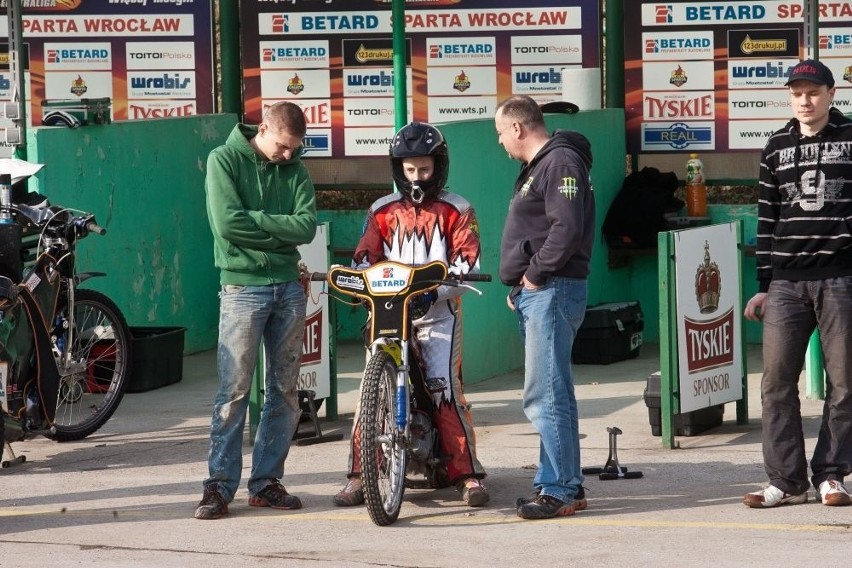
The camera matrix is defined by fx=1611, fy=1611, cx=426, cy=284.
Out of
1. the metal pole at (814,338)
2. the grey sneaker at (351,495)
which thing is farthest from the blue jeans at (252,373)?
the metal pole at (814,338)

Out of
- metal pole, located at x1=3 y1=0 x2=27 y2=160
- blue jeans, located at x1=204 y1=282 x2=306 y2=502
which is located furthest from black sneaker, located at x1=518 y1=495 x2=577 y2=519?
metal pole, located at x1=3 y1=0 x2=27 y2=160

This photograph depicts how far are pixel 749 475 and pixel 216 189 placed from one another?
115 inches

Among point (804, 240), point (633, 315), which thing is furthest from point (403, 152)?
point (633, 315)

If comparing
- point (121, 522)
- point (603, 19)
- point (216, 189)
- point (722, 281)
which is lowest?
point (121, 522)

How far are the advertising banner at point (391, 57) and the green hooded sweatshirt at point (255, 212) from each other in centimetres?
553

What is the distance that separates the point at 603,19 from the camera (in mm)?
12430

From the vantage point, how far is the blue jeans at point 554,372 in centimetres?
690

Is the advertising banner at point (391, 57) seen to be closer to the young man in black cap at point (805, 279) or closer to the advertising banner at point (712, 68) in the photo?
the advertising banner at point (712, 68)

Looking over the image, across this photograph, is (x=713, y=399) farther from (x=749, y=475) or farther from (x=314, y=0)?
(x=314, y=0)

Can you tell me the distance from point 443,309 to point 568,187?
0.94 m

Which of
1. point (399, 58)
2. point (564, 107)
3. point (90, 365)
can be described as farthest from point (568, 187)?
point (564, 107)

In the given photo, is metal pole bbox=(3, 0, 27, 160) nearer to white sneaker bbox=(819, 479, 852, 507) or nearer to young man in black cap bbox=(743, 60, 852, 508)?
young man in black cap bbox=(743, 60, 852, 508)

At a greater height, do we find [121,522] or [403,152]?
[403,152]

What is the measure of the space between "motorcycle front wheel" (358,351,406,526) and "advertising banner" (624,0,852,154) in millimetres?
6015
